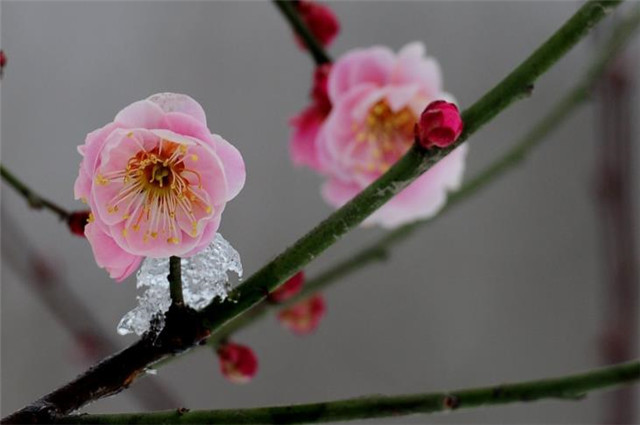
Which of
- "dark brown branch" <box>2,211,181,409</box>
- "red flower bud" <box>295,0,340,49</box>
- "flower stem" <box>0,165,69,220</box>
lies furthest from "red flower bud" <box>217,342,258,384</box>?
"dark brown branch" <box>2,211,181,409</box>

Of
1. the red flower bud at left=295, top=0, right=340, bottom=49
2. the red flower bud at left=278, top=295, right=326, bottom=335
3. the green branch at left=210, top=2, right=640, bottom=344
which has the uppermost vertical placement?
the red flower bud at left=295, top=0, right=340, bottom=49

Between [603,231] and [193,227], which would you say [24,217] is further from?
[193,227]

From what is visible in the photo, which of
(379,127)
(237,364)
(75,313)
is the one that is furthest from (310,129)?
(75,313)

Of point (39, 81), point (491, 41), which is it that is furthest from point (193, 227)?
point (491, 41)

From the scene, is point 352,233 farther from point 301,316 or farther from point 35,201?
point 35,201

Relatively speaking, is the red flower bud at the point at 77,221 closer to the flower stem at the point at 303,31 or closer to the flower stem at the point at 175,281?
the flower stem at the point at 175,281

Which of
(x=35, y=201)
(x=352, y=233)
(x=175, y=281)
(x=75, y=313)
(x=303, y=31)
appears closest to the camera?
(x=175, y=281)

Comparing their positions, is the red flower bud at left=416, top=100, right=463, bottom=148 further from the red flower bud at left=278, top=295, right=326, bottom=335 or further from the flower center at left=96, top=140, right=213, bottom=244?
the red flower bud at left=278, top=295, right=326, bottom=335
